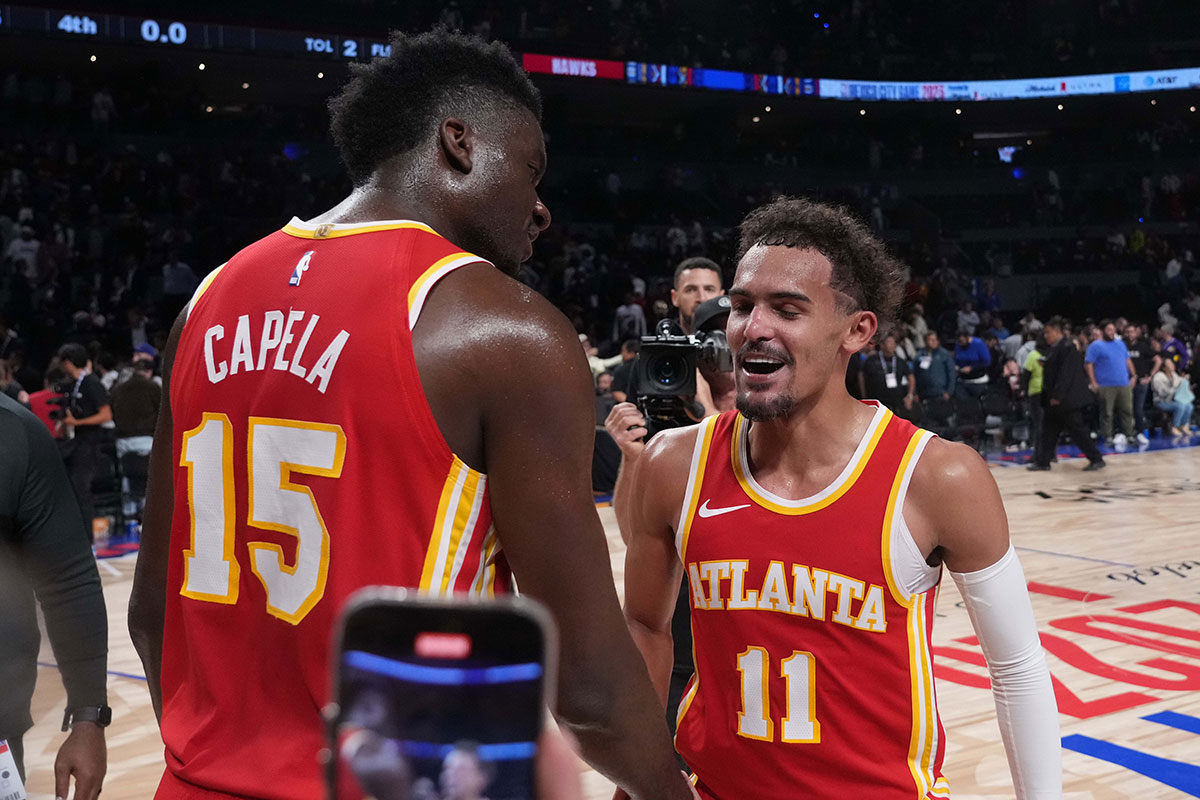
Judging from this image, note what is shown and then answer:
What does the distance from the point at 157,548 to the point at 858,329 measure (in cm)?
130

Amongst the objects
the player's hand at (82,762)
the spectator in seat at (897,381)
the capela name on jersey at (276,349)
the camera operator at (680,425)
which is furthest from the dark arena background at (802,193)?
the capela name on jersey at (276,349)

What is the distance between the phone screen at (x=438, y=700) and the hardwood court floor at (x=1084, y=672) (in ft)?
5.15

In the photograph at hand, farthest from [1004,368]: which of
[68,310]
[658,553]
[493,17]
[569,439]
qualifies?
[569,439]

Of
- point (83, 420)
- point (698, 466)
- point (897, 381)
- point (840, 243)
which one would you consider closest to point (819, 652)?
point (698, 466)

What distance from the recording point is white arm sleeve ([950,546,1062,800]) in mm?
1839

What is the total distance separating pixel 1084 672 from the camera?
5012 millimetres

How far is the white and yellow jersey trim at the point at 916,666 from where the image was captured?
1863 mm

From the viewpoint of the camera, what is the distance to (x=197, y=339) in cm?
132

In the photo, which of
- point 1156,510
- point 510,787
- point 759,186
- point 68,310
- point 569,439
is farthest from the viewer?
point 759,186

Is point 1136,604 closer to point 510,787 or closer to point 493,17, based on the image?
point 510,787

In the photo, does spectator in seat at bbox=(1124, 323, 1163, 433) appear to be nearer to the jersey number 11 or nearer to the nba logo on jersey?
the jersey number 11

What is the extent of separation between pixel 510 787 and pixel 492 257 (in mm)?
1099

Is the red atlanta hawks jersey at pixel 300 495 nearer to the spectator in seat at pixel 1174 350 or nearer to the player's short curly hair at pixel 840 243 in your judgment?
the player's short curly hair at pixel 840 243

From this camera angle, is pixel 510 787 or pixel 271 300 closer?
pixel 510 787
